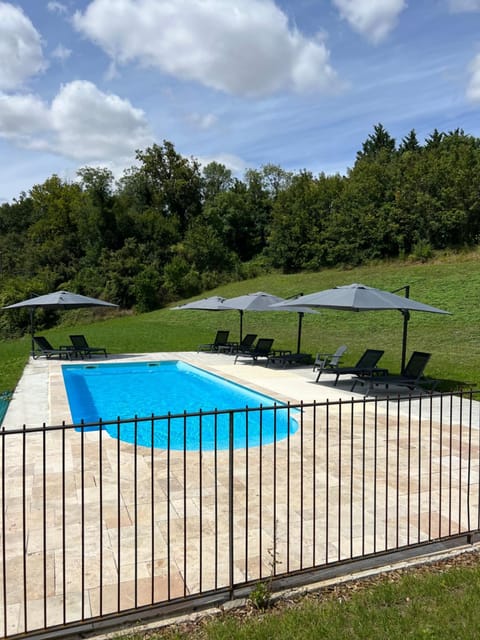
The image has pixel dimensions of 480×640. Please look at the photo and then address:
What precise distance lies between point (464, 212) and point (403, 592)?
39797mm

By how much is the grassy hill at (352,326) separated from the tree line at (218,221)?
4.00m

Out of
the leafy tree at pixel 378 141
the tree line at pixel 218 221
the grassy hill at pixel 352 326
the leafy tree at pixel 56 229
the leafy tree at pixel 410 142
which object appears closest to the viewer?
the grassy hill at pixel 352 326

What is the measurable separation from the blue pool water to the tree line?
25.0 meters

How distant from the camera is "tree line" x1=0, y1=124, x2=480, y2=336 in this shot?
40344 millimetres

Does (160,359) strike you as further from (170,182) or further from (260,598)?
(170,182)

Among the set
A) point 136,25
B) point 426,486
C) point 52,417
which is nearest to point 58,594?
point 426,486

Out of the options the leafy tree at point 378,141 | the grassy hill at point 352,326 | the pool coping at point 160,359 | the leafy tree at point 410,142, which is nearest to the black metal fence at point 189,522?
the pool coping at point 160,359

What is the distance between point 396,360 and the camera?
16.9 meters

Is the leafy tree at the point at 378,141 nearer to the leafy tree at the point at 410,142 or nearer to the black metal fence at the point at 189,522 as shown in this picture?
the leafy tree at the point at 410,142

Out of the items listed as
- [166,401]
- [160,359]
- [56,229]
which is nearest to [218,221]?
[56,229]

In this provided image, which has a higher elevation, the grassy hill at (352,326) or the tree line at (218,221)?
the tree line at (218,221)

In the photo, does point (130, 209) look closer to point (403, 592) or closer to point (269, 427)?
point (269, 427)

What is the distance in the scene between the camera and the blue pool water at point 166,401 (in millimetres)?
8469

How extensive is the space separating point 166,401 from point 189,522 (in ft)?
26.2
